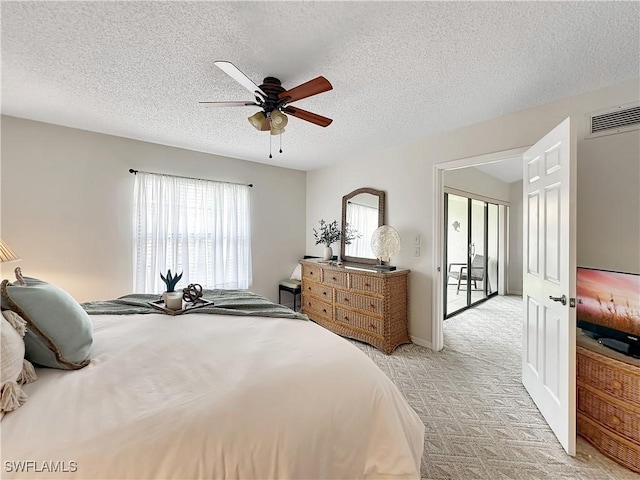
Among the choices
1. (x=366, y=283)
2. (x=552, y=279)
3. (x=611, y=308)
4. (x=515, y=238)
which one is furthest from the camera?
(x=515, y=238)

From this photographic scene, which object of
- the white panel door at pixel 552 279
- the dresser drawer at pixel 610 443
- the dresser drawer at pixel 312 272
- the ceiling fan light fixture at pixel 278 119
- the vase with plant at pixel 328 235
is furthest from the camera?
the vase with plant at pixel 328 235

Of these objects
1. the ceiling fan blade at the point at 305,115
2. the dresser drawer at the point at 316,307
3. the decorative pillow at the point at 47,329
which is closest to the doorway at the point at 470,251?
the dresser drawer at the point at 316,307

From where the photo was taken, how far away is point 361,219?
397 centimetres

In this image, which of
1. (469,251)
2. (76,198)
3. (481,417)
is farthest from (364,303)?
(76,198)

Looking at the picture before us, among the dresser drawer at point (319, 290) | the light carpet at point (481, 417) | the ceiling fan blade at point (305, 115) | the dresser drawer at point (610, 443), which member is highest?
the ceiling fan blade at point (305, 115)

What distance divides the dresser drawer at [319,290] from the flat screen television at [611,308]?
2.47 metres

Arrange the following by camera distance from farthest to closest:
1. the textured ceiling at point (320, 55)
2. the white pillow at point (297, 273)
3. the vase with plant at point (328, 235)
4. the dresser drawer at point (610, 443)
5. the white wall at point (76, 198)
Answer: the white pillow at point (297, 273), the vase with plant at point (328, 235), the white wall at point (76, 198), the dresser drawer at point (610, 443), the textured ceiling at point (320, 55)

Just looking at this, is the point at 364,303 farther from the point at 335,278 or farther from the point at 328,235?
the point at 328,235

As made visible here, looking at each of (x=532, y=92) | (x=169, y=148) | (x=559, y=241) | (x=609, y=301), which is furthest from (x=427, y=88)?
(x=169, y=148)

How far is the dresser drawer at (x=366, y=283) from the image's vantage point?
3123mm

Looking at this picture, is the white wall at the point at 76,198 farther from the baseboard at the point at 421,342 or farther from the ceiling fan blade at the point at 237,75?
the baseboard at the point at 421,342

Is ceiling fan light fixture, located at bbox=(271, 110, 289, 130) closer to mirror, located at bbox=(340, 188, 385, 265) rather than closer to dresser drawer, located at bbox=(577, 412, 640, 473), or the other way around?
mirror, located at bbox=(340, 188, 385, 265)

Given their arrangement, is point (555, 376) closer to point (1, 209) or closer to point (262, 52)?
point (262, 52)

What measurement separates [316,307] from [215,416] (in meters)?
3.01
